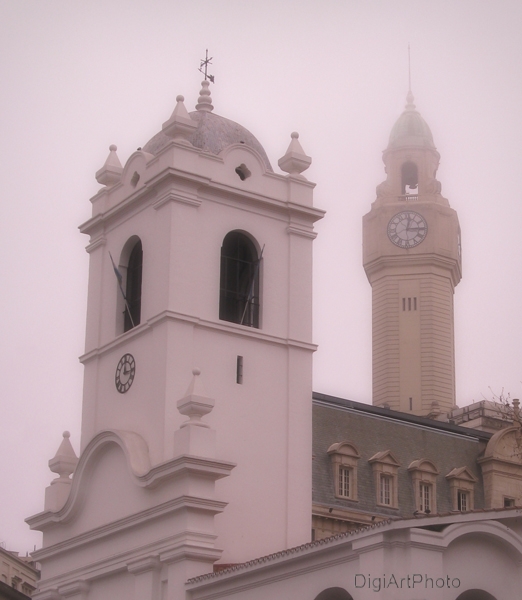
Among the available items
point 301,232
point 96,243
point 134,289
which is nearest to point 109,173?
point 96,243

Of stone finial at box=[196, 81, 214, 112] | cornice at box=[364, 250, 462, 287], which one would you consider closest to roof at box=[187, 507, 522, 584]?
stone finial at box=[196, 81, 214, 112]

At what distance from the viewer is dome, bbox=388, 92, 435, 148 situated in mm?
95000

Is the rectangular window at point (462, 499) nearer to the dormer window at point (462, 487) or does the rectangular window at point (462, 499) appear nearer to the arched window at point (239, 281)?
the dormer window at point (462, 487)

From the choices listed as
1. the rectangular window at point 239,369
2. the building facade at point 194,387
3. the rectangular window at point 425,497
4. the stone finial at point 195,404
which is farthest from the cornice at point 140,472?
the rectangular window at point 425,497

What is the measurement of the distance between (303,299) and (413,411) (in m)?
45.3

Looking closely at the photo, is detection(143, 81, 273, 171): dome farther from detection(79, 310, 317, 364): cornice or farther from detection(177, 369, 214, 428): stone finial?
detection(177, 369, 214, 428): stone finial

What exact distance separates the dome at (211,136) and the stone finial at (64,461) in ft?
30.0

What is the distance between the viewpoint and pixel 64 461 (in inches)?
1700

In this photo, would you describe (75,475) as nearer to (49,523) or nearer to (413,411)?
(49,523)

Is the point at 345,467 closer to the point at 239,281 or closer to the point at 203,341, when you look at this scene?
the point at 239,281

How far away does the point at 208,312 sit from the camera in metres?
40.7

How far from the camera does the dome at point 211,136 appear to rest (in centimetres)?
4309

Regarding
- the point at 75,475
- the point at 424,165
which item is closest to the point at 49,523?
the point at 75,475

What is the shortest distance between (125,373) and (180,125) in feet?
23.9
